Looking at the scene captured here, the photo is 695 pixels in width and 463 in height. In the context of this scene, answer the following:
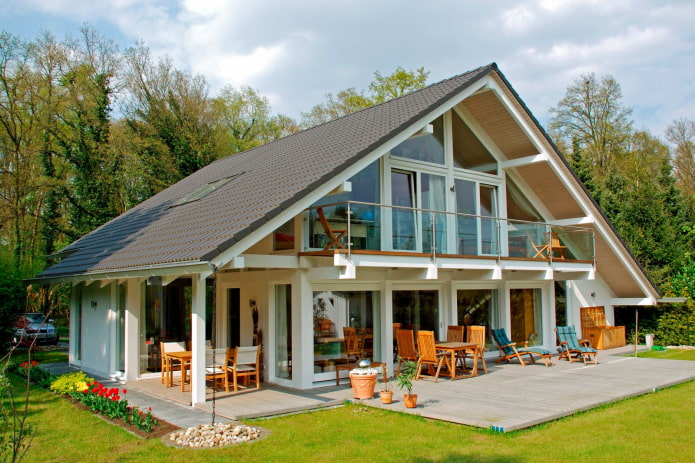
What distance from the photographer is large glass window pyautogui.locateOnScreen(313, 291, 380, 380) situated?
37.2 feet

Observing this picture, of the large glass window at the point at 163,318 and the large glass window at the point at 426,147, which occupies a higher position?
the large glass window at the point at 426,147

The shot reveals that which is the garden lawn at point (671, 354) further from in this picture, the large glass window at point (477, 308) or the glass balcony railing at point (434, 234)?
the large glass window at point (477, 308)

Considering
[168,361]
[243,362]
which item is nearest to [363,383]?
[243,362]


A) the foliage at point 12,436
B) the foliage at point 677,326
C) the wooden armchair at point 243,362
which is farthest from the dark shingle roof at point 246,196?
the foliage at point 677,326

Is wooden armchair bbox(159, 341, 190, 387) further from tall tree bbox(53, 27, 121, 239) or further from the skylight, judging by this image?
tall tree bbox(53, 27, 121, 239)

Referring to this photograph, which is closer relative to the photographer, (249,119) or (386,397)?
(386,397)

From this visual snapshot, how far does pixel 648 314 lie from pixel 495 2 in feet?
38.2

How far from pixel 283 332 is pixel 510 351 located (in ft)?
20.9

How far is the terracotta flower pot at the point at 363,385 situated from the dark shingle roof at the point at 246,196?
3130 mm

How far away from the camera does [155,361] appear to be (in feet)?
41.4

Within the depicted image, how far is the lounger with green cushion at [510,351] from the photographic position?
1388 cm

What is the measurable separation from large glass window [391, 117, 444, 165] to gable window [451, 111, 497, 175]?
1.91 ft

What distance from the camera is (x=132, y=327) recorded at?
12250mm

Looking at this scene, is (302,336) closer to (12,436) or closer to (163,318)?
(163,318)
